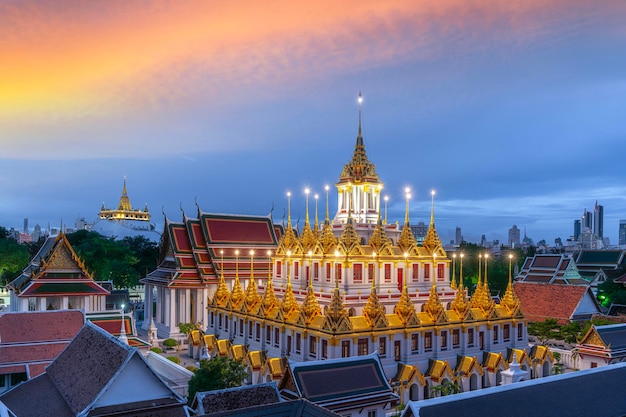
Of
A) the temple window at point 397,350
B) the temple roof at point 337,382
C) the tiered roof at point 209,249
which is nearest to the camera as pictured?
the temple roof at point 337,382

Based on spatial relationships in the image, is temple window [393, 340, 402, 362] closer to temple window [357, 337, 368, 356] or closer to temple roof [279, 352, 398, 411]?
temple window [357, 337, 368, 356]

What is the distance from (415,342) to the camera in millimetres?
25906

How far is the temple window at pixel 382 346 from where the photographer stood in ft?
81.4

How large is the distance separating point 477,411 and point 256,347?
16617mm

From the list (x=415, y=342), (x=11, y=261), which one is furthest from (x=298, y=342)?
(x=11, y=261)

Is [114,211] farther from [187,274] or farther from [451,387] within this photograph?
[451,387]

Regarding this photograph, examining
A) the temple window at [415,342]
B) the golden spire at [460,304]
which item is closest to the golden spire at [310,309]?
the temple window at [415,342]

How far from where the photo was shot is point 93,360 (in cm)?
1593

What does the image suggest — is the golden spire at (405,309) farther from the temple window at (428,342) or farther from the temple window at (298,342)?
the temple window at (298,342)

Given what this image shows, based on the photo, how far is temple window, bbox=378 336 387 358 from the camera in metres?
24.8

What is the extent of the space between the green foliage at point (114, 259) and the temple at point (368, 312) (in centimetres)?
1818

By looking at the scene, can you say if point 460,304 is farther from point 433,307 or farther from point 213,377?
point 213,377

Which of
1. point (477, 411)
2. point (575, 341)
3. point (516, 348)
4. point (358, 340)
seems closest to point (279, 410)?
point (477, 411)

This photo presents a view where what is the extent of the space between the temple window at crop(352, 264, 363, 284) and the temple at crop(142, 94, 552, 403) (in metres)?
0.05
